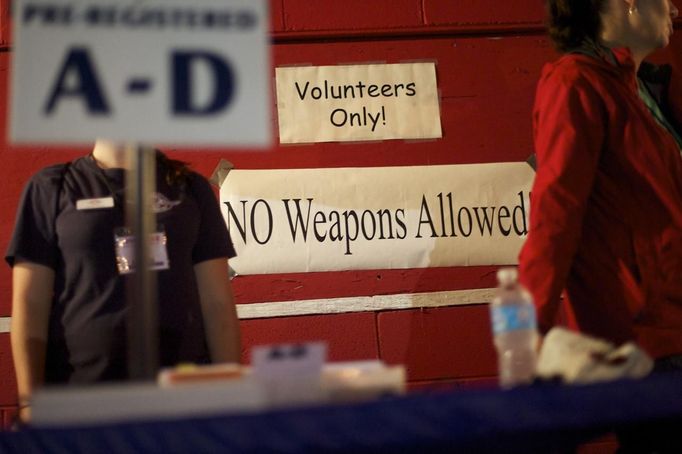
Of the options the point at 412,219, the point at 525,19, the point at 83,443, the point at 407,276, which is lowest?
the point at 83,443

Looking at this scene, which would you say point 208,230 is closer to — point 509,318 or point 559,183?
point 559,183

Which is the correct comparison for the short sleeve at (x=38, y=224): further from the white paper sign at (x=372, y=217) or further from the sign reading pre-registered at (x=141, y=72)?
the white paper sign at (x=372, y=217)

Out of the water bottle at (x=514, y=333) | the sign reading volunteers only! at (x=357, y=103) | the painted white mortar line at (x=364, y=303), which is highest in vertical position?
the sign reading volunteers only! at (x=357, y=103)

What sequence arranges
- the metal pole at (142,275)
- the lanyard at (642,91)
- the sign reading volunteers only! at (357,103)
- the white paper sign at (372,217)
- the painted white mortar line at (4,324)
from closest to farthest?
the metal pole at (142,275), the lanyard at (642,91), the painted white mortar line at (4,324), the white paper sign at (372,217), the sign reading volunteers only! at (357,103)

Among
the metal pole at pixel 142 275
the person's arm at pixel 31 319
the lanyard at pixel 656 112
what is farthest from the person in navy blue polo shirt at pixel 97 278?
the lanyard at pixel 656 112

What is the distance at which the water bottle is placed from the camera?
50.1 inches

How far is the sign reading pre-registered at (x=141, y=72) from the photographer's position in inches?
42.7

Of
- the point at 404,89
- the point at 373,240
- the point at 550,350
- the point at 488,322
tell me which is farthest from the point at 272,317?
the point at 550,350

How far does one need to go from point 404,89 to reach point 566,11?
5.00 feet

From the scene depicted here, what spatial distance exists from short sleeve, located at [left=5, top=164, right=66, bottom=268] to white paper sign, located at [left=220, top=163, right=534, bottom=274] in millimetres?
1257

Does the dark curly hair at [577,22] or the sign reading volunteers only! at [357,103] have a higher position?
the sign reading volunteers only! at [357,103]

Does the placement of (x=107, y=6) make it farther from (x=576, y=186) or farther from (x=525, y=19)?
(x=525, y=19)

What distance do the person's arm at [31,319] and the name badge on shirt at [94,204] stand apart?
16 centimetres

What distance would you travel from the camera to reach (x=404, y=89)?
342cm
